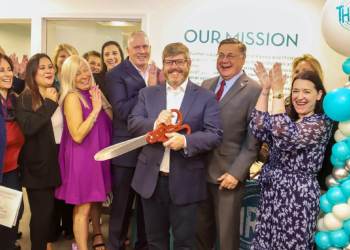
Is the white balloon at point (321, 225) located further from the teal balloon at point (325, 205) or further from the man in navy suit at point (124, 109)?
the man in navy suit at point (124, 109)

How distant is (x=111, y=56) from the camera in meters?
3.65

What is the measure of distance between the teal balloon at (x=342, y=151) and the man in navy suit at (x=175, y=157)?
643 mm

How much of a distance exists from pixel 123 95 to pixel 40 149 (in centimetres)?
66

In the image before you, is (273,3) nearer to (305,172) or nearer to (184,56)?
(184,56)

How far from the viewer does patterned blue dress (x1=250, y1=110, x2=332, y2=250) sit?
2066 millimetres

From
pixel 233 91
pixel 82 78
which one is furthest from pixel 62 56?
pixel 233 91

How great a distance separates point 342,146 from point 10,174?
78.2 inches

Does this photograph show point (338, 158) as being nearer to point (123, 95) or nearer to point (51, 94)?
point (123, 95)

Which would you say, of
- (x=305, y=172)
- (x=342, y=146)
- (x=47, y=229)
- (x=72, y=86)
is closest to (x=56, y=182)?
(x=47, y=229)

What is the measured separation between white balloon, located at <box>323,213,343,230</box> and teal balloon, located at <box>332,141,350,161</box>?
0.99ft

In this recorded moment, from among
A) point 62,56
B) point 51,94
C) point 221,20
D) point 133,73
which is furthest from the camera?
point 221,20

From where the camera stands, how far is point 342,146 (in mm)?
1984
